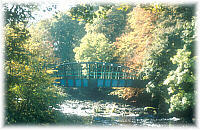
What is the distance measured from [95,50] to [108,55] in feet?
6.39

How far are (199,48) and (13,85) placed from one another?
9.82m

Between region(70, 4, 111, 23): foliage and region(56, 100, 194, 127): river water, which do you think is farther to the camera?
region(56, 100, 194, 127): river water

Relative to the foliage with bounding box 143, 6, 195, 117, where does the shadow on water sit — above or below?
below

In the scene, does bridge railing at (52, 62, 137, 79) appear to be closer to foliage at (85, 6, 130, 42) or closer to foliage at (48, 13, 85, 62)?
foliage at (48, 13, 85, 62)

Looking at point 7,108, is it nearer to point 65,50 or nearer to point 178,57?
point 178,57

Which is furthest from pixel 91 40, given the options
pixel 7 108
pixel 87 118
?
pixel 7 108

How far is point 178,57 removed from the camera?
44.9 feet

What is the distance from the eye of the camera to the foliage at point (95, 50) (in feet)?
91.6

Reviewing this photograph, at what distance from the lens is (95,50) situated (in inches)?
1145

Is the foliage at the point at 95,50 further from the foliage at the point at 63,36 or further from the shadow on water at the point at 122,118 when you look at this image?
the shadow on water at the point at 122,118

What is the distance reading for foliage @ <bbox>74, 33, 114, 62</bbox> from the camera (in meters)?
27.9

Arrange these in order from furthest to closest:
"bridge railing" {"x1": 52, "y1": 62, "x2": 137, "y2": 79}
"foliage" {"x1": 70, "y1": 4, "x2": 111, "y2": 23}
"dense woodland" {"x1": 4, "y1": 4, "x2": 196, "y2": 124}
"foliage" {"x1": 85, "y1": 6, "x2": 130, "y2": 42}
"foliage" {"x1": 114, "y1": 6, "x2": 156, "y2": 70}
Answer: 1. "foliage" {"x1": 85, "y1": 6, "x2": 130, "y2": 42}
2. "foliage" {"x1": 114, "y1": 6, "x2": 156, "y2": 70}
3. "bridge railing" {"x1": 52, "y1": 62, "x2": 137, "y2": 79}
4. "dense woodland" {"x1": 4, "y1": 4, "x2": 196, "y2": 124}
5. "foliage" {"x1": 70, "y1": 4, "x2": 111, "y2": 23}

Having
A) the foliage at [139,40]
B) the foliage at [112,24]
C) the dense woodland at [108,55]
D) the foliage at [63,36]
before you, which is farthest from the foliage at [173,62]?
the foliage at [63,36]

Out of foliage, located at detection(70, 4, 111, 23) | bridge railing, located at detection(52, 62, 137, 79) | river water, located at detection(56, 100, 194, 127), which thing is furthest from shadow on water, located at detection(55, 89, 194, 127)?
foliage, located at detection(70, 4, 111, 23)
